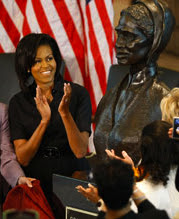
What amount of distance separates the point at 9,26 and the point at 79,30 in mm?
547

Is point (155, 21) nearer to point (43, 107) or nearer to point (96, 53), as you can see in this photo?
point (43, 107)

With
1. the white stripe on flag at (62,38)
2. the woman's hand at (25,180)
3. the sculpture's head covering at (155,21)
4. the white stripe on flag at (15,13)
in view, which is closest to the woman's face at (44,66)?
the woman's hand at (25,180)

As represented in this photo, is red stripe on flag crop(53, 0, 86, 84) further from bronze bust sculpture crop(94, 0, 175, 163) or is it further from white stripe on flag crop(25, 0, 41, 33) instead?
bronze bust sculpture crop(94, 0, 175, 163)

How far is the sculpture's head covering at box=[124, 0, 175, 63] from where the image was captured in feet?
8.24

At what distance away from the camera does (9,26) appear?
436 cm

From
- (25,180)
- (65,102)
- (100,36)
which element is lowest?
(25,180)

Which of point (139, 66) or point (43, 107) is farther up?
point (139, 66)

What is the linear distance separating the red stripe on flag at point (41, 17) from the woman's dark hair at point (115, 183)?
8.68ft

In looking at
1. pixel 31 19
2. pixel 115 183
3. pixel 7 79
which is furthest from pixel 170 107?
pixel 31 19

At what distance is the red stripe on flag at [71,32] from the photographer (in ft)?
13.7

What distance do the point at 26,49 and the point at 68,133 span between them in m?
0.54

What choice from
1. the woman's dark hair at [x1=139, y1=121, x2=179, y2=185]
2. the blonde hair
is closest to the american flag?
the blonde hair

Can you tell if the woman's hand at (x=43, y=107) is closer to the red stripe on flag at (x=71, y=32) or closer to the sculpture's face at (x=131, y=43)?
the sculpture's face at (x=131, y=43)

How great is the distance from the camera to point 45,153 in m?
3.21
